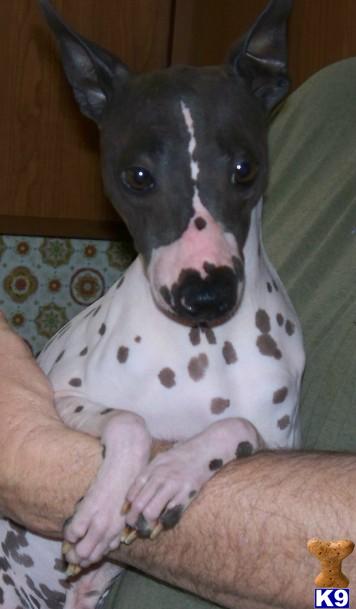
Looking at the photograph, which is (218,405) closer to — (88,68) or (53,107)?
(88,68)

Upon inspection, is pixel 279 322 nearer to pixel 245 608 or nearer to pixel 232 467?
pixel 232 467

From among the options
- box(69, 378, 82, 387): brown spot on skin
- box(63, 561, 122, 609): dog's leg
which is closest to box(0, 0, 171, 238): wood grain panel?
box(69, 378, 82, 387): brown spot on skin

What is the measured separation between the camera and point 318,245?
4.85 ft

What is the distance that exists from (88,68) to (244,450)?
1.96 feet

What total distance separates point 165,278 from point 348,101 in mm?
680

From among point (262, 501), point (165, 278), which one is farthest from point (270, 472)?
point (165, 278)

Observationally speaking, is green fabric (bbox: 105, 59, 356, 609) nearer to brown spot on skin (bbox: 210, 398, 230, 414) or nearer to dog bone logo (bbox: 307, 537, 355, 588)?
brown spot on skin (bbox: 210, 398, 230, 414)

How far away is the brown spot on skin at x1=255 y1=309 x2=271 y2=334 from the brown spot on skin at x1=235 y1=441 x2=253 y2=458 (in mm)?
217

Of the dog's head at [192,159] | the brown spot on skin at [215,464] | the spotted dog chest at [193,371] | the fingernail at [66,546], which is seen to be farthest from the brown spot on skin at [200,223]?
the fingernail at [66,546]

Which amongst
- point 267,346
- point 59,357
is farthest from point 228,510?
point 59,357

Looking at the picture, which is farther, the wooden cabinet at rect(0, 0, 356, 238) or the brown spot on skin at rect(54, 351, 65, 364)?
the wooden cabinet at rect(0, 0, 356, 238)

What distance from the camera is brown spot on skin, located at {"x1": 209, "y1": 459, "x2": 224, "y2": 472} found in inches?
39.8

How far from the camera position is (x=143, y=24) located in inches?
97.0

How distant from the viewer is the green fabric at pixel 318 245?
1246 millimetres
